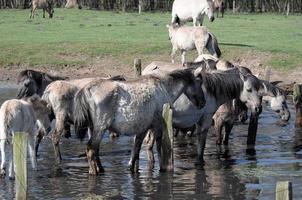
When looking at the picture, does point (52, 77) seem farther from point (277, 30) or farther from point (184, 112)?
point (277, 30)

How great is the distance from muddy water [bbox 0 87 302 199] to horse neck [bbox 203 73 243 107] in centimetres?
120

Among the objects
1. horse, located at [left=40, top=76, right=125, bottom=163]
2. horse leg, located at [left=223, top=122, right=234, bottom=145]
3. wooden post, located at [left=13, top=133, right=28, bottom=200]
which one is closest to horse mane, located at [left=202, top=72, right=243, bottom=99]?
horse leg, located at [left=223, top=122, right=234, bottom=145]

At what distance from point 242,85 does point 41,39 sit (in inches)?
694

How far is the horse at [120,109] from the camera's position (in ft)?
47.0

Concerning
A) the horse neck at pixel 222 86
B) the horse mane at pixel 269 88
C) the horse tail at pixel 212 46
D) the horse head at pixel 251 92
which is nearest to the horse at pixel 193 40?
the horse tail at pixel 212 46

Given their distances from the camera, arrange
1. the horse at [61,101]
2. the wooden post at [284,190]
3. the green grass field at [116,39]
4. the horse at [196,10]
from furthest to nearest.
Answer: the horse at [196,10], the green grass field at [116,39], the horse at [61,101], the wooden post at [284,190]

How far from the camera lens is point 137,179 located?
14.5 m

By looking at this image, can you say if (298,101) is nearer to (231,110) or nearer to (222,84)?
(231,110)

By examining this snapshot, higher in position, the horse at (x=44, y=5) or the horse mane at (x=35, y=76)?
the horse mane at (x=35, y=76)

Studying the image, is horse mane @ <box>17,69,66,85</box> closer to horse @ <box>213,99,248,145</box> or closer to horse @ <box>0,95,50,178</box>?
horse @ <box>0,95,50,178</box>

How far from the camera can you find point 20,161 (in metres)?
11.3

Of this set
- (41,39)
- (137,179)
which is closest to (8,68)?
(41,39)

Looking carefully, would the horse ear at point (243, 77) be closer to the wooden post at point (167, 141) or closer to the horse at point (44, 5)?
the wooden post at point (167, 141)

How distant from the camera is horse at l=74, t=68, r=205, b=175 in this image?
47.0 feet
